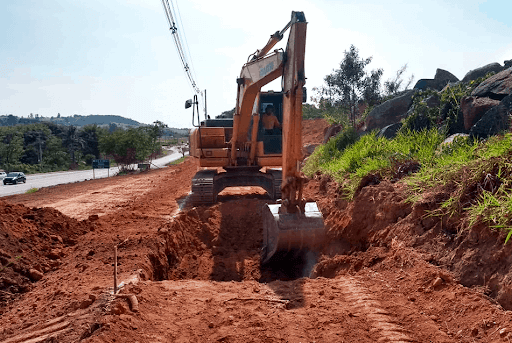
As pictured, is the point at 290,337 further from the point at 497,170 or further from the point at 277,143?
the point at 277,143

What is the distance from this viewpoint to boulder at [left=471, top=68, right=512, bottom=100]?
790 centimetres

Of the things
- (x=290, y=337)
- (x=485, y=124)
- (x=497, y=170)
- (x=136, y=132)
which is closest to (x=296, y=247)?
(x=290, y=337)

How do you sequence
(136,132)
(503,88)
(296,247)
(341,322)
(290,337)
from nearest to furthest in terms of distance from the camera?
1. (290,337)
2. (341,322)
3. (296,247)
4. (503,88)
5. (136,132)

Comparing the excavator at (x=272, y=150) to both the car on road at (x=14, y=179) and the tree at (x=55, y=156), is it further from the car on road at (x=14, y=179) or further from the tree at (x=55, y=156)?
the tree at (x=55, y=156)

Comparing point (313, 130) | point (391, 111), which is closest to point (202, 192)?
point (391, 111)

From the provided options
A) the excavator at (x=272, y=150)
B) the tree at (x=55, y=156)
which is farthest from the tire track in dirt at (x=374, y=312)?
the tree at (x=55, y=156)

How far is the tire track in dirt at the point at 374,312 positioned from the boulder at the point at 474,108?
17.1ft

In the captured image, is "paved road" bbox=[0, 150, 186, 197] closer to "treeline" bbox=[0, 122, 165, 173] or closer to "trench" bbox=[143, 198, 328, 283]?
"treeline" bbox=[0, 122, 165, 173]

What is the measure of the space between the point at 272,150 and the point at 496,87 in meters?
5.70

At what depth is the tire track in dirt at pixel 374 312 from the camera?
10.2 ft

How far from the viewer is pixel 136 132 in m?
34.1

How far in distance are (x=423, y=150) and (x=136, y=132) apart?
30740mm

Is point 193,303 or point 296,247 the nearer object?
point 193,303

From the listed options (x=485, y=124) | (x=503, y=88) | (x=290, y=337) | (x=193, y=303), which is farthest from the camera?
(x=503, y=88)
